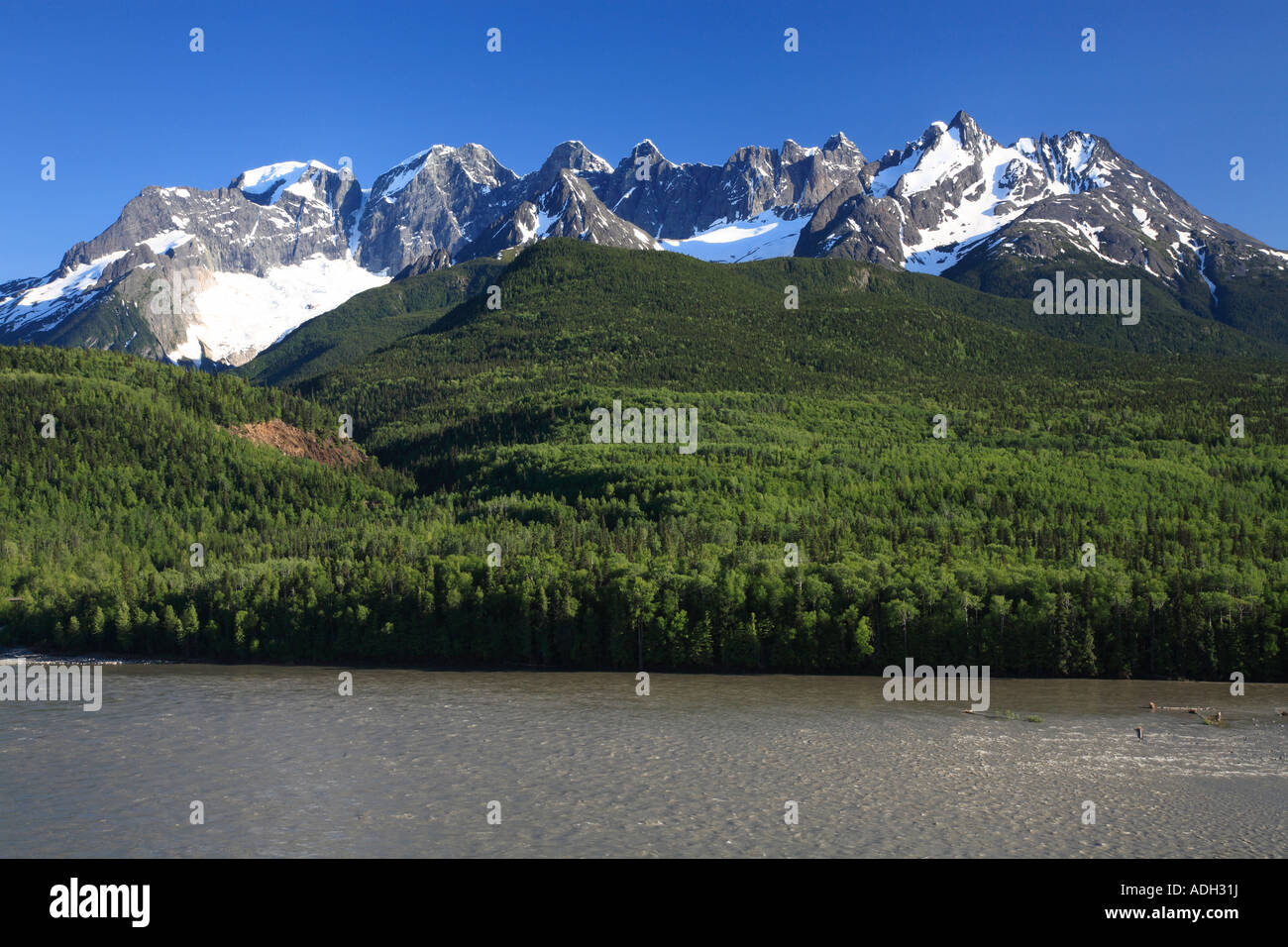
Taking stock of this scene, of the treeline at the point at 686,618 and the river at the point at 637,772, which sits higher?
the treeline at the point at 686,618

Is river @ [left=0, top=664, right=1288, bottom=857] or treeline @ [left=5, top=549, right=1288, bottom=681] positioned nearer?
river @ [left=0, top=664, right=1288, bottom=857]

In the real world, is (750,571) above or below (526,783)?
above

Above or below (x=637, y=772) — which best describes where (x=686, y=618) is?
above

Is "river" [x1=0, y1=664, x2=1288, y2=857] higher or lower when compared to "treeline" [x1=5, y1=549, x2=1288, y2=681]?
lower

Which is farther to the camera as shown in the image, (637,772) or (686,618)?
(686,618)

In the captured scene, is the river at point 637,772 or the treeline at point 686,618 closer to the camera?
the river at point 637,772

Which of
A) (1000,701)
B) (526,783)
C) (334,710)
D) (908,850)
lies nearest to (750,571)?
(1000,701)
